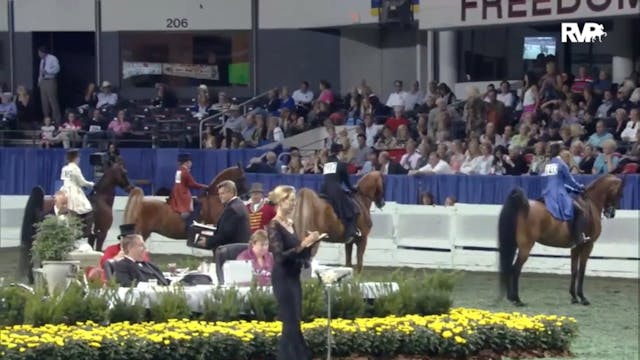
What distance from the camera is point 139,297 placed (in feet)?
52.9

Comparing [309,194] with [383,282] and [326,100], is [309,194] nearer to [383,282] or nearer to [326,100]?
[383,282]

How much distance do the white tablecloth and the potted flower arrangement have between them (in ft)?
2.34

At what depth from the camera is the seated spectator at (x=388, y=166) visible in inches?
1197

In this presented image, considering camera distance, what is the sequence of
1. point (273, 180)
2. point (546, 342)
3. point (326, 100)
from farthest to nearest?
point (326, 100) → point (273, 180) → point (546, 342)

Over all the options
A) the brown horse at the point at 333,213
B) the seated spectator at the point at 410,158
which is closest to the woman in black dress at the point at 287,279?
the brown horse at the point at 333,213

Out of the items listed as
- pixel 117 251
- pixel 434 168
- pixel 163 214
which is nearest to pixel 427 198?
pixel 434 168

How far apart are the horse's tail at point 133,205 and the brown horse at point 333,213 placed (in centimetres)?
279

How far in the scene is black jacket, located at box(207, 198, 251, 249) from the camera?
18.8 metres

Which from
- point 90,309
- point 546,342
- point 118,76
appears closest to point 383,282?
point 546,342

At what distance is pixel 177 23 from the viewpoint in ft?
139

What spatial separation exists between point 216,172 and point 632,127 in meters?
8.89

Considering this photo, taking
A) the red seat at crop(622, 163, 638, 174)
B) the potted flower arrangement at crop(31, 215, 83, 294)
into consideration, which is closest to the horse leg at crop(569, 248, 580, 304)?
the red seat at crop(622, 163, 638, 174)

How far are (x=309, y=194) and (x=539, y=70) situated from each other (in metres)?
11.4

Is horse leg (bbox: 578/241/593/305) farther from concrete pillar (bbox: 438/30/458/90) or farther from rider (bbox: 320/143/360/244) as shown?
concrete pillar (bbox: 438/30/458/90)
